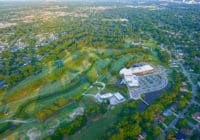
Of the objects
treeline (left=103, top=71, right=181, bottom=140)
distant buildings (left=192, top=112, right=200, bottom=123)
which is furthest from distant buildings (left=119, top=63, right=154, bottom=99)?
distant buildings (left=192, top=112, right=200, bottom=123)

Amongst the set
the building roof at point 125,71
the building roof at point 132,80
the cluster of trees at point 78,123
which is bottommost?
the cluster of trees at point 78,123

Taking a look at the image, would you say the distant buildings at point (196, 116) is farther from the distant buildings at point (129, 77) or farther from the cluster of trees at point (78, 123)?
the cluster of trees at point (78, 123)

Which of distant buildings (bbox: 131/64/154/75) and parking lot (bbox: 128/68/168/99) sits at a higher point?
distant buildings (bbox: 131/64/154/75)

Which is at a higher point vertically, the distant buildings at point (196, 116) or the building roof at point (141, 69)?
the building roof at point (141, 69)

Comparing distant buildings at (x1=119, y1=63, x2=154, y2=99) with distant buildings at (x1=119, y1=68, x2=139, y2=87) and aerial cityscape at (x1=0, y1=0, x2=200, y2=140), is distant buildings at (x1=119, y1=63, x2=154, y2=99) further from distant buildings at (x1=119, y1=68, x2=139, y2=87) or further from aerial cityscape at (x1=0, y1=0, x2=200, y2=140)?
aerial cityscape at (x1=0, y1=0, x2=200, y2=140)

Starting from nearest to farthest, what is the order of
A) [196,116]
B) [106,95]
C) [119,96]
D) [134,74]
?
[196,116] → [119,96] → [106,95] → [134,74]

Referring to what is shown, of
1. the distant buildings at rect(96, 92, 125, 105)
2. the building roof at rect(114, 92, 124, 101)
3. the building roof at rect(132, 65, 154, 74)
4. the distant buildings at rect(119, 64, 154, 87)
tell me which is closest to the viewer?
the distant buildings at rect(96, 92, 125, 105)

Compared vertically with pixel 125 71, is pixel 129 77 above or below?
below

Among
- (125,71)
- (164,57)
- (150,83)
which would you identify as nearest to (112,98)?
(150,83)

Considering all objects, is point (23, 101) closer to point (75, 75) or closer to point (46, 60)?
point (75, 75)

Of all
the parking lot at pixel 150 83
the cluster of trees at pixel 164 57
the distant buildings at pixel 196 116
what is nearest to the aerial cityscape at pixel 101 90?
the parking lot at pixel 150 83

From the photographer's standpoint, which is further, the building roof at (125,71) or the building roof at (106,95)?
the building roof at (125,71)

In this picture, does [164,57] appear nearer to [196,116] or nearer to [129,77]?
[129,77]
